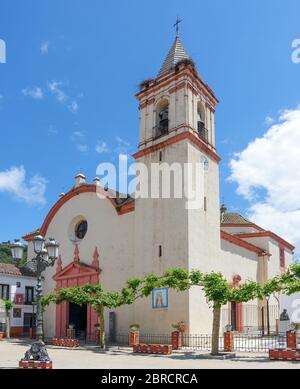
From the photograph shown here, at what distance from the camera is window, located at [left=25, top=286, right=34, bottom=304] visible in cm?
3606

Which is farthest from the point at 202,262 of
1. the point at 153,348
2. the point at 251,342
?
the point at 153,348

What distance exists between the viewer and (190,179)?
2619 cm

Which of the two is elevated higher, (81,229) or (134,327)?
(81,229)

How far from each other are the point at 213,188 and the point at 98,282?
380 inches

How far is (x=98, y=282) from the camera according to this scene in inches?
1162

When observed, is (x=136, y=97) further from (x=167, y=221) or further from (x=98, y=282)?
(x=98, y=282)

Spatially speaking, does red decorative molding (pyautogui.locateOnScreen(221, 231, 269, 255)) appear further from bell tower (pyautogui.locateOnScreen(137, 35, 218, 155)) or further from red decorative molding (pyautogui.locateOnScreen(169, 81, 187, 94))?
red decorative molding (pyautogui.locateOnScreen(169, 81, 187, 94))

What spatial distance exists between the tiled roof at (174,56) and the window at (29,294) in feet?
65.1

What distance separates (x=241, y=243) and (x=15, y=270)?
17.8 meters

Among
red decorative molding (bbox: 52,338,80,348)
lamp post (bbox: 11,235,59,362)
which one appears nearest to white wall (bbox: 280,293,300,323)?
red decorative molding (bbox: 52,338,80,348)

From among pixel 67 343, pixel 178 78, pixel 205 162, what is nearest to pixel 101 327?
Answer: pixel 67 343

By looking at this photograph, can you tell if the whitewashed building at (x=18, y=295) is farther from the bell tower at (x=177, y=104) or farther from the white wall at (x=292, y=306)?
the white wall at (x=292, y=306)

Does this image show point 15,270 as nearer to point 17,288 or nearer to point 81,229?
point 17,288

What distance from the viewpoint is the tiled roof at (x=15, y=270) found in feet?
115
